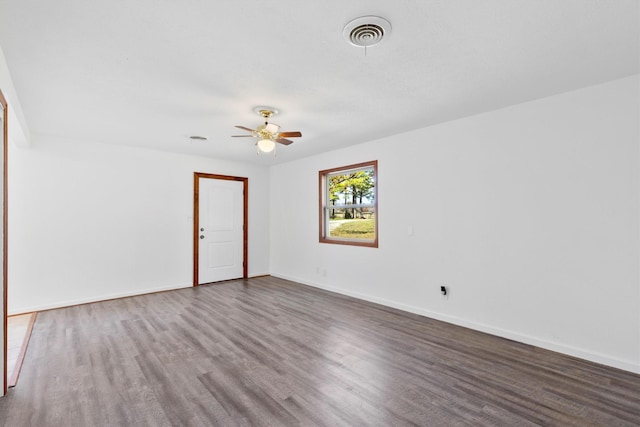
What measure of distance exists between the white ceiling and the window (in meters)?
1.44

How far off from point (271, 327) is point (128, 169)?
348 centimetres

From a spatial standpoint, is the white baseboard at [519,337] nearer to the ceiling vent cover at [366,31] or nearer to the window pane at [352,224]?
the window pane at [352,224]

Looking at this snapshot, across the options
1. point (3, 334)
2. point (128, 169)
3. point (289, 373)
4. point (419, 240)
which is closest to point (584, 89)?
point (419, 240)

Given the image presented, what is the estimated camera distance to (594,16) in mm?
1763

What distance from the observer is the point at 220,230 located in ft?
19.5

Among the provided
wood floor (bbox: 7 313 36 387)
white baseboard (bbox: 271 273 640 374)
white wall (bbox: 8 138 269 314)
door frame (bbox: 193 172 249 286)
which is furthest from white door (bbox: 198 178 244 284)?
white baseboard (bbox: 271 273 640 374)

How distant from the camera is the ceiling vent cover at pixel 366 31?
178cm

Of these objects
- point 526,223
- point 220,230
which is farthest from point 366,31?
point 220,230

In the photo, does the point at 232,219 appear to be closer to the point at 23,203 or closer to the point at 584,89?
the point at 23,203

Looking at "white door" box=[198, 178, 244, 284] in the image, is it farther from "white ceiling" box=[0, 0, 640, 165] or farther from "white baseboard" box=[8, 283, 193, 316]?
"white ceiling" box=[0, 0, 640, 165]

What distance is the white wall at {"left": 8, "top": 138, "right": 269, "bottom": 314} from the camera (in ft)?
13.5

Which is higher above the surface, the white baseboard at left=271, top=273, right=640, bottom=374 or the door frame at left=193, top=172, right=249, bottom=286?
the door frame at left=193, top=172, right=249, bottom=286

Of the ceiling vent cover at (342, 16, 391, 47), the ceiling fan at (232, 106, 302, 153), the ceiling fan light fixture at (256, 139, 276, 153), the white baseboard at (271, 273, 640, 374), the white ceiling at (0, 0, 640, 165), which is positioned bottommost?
the white baseboard at (271, 273, 640, 374)

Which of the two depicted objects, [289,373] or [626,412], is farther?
[289,373]
